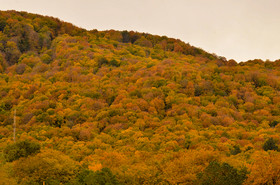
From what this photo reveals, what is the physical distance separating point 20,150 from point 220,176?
2336 cm

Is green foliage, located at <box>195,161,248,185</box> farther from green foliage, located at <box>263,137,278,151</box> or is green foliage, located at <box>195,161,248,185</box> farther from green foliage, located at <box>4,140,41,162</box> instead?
green foliage, located at <box>4,140,41,162</box>

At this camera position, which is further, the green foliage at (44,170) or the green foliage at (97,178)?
the green foliage at (44,170)

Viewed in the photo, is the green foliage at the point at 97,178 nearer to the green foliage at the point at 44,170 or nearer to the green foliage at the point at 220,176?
the green foliage at the point at 44,170

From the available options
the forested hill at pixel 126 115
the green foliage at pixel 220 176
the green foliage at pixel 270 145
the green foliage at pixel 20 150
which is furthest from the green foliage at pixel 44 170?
the green foliage at pixel 270 145

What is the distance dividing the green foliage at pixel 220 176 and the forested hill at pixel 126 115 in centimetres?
11

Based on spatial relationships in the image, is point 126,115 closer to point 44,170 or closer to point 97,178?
point 44,170

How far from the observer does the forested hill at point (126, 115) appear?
3856 cm

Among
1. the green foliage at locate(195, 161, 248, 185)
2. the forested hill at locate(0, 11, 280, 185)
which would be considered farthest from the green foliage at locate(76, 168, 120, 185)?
the green foliage at locate(195, 161, 248, 185)

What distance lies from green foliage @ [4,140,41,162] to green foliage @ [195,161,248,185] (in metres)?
20.3

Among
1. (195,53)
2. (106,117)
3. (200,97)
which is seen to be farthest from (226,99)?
(195,53)

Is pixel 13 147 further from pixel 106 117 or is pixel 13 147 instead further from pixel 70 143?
pixel 106 117

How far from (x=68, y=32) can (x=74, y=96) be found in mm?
63573

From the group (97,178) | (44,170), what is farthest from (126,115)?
(97,178)

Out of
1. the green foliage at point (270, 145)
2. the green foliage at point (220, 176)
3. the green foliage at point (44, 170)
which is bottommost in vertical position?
the green foliage at point (44, 170)
